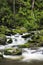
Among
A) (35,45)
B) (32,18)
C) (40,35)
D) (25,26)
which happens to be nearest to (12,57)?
(35,45)

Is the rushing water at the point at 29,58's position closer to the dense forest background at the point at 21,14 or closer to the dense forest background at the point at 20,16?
the dense forest background at the point at 20,16

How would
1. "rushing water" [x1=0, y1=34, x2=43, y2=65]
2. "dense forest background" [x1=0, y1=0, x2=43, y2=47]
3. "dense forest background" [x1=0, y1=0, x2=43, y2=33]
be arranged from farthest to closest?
"dense forest background" [x1=0, y1=0, x2=43, y2=33]
"dense forest background" [x1=0, y1=0, x2=43, y2=47]
"rushing water" [x1=0, y1=34, x2=43, y2=65]

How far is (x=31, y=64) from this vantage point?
14383 mm

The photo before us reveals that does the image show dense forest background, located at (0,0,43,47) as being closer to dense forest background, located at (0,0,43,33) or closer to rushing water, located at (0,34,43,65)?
dense forest background, located at (0,0,43,33)

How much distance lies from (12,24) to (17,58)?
13.8 meters

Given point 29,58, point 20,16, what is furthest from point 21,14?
point 29,58

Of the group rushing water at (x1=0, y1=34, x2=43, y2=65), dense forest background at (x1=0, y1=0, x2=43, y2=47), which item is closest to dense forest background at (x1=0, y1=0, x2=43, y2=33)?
dense forest background at (x1=0, y1=0, x2=43, y2=47)

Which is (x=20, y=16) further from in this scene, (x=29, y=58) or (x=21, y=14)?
(x=29, y=58)

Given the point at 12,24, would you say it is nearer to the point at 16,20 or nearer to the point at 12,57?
the point at 16,20

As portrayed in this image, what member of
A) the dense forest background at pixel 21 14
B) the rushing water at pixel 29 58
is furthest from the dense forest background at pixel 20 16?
the rushing water at pixel 29 58

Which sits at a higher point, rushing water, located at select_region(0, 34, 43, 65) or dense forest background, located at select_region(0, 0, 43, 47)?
dense forest background, located at select_region(0, 0, 43, 47)

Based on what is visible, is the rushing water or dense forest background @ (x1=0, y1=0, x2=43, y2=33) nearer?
the rushing water

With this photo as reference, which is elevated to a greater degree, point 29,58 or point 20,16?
point 20,16

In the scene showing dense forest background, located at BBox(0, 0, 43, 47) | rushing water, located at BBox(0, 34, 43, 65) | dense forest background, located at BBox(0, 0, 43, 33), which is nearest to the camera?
rushing water, located at BBox(0, 34, 43, 65)
